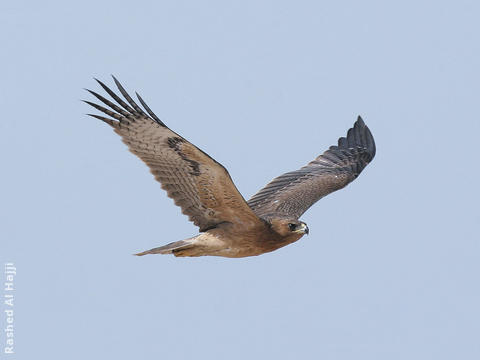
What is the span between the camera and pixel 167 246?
9531mm

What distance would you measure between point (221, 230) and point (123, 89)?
1.89 m

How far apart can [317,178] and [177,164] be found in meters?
3.73

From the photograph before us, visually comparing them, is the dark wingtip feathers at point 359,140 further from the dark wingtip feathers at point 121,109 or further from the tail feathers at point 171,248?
the dark wingtip feathers at point 121,109

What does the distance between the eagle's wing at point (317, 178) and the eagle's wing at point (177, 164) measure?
95 cm

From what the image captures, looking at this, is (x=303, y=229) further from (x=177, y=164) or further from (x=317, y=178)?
(x=317, y=178)

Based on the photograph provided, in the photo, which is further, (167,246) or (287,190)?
(287,190)

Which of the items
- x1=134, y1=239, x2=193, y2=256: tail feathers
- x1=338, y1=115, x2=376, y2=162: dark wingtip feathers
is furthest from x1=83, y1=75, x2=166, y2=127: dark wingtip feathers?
x1=338, y1=115, x2=376, y2=162: dark wingtip feathers

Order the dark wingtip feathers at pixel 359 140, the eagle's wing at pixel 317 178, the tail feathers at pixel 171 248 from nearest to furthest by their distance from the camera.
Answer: the tail feathers at pixel 171 248, the eagle's wing at pixel 317 178, the dark wingtip feathers at pixel 359 140

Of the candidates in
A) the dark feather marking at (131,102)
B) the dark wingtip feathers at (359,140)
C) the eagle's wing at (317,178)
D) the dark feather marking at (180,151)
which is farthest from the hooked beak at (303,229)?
the dark wingtip feathers at (359,140)

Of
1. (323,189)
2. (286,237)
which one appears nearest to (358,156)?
(323,189)

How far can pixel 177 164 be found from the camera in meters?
8.91

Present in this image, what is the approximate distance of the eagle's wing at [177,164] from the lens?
8652 mm

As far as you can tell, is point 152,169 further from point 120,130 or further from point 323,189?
point 323,189

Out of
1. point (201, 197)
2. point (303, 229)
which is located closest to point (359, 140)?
point (303, 229)
